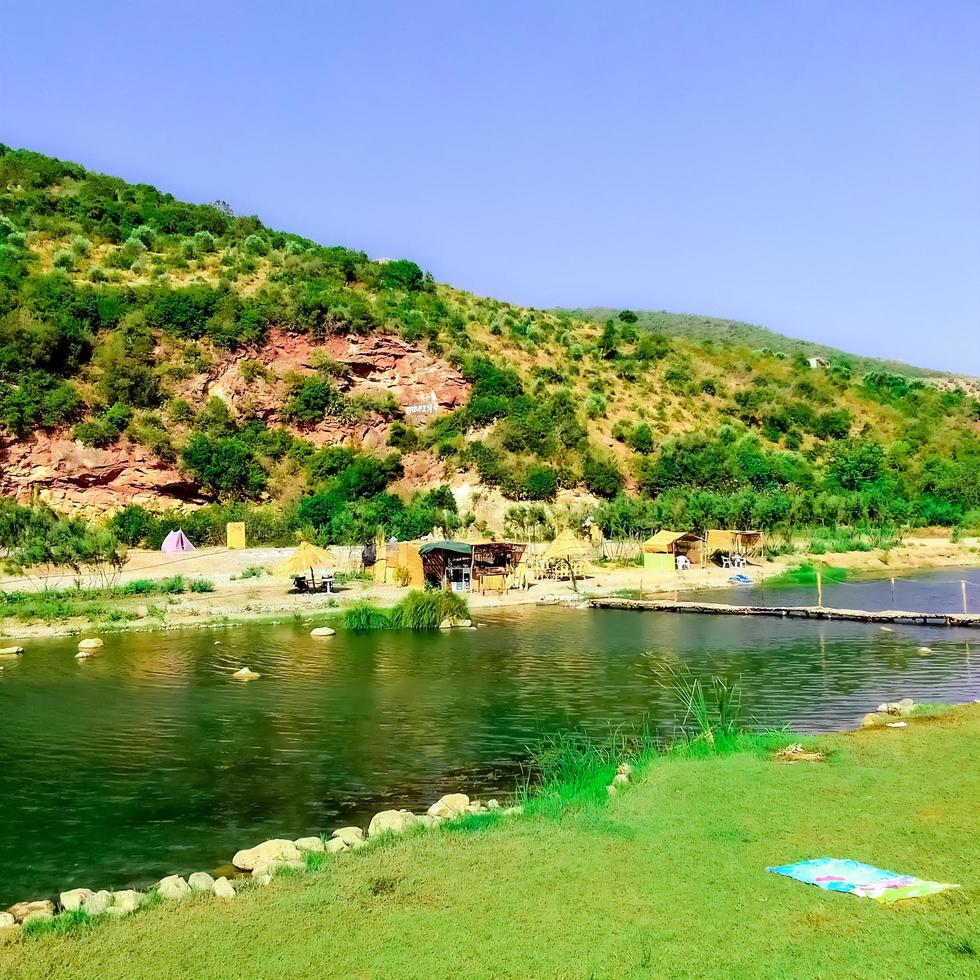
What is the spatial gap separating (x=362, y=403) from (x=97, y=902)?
45652mm

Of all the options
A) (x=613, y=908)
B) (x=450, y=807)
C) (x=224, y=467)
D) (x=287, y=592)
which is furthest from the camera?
(x=224, y=467)

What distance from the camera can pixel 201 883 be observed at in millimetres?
7230

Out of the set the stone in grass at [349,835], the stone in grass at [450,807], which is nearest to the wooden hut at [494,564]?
the stone in grass at [450,807]

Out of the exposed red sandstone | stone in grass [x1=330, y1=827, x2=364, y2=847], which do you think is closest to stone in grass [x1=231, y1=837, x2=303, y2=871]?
stone in grass [x1=330, y1=827, x2=364, y2=847]

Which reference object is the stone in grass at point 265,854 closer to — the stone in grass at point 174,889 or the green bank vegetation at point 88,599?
the stone in grass at point 174,889

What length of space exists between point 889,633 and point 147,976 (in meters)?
21.1

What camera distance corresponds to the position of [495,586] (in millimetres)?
32562

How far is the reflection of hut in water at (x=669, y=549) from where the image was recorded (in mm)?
39156

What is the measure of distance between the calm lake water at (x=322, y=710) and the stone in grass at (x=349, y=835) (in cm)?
95

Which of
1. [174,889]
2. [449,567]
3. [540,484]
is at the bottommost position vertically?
[174,889]

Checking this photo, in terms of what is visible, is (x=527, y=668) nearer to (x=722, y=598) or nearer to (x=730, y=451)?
(x=722, y=598)

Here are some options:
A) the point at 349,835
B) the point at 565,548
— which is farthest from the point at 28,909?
the point at 565,548

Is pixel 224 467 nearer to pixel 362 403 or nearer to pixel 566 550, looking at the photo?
Result: pixel 362 403

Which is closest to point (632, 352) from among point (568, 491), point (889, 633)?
point (568, 491)
